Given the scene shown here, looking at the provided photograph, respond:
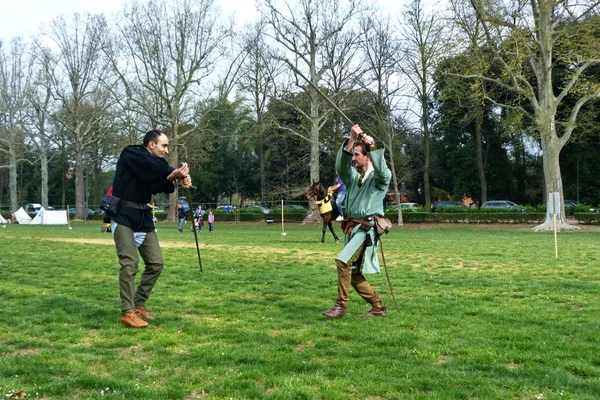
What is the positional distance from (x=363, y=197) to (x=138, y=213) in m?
2.56

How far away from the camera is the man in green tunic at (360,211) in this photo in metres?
6.05

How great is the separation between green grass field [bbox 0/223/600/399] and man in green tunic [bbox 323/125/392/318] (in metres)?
0.38

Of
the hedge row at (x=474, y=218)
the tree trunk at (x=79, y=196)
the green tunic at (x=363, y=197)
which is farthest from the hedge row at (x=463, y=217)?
the green tunic at (x=363, y=197)

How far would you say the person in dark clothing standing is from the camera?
5789 mm

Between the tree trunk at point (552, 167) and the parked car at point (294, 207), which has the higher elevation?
the tree trunk at point (552, 167)

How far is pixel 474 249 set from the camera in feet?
51.0

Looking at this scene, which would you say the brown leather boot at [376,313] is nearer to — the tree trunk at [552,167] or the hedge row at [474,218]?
the tree trunk at [552,167]

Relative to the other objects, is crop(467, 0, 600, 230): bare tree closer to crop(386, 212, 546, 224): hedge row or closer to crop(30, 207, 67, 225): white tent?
crop(386, 212, 546, 224): hedge row

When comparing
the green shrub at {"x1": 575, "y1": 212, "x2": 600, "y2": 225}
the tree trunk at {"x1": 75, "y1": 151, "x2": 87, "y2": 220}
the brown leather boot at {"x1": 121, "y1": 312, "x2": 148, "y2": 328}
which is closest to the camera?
the brown leather boot at {"x1": 121, "y1": 312, "x2": 148, "y2": 328}

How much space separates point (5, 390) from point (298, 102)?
37636mm

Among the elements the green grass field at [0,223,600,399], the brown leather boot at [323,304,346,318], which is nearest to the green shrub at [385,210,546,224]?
the green grass field at [0,223,600,399]

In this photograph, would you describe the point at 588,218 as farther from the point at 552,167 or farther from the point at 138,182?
the point at 138,182

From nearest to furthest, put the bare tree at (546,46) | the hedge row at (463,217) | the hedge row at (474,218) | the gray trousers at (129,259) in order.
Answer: the gray trousers at (129,259)
the bare tree at (546,46)
the hedge row at (463,217)
the hedge row at (474,218)

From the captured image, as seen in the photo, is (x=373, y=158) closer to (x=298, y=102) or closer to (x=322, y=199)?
(x=322, y=199)
